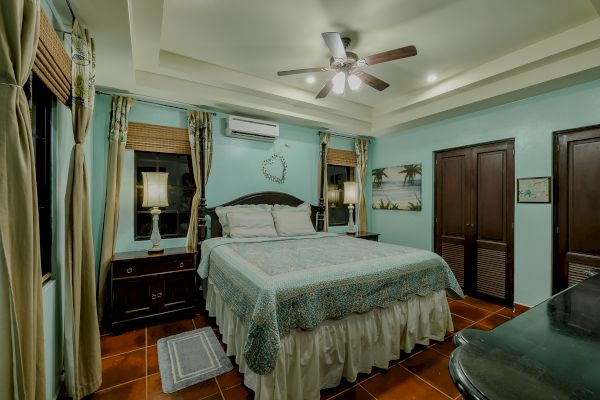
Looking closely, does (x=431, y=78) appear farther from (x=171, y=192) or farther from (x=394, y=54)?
(x=171, y=192)

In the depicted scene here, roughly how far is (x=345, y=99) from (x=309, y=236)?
225 cm

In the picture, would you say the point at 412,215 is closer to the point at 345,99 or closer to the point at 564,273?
the point at 564,273

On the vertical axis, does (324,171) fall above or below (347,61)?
below

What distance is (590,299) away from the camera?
1088 millimetres

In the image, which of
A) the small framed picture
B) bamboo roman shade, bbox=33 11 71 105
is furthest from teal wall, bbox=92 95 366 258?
the small framed picture

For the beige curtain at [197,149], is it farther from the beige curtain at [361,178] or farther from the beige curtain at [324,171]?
the beige curtain at [361,178]

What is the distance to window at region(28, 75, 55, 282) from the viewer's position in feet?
5.39

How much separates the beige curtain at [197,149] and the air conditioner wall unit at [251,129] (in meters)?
0.30

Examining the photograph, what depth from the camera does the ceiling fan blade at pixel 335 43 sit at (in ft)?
6.55

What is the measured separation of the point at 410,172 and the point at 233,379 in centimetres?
387

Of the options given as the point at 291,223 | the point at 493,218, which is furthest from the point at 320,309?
the point at 493,218

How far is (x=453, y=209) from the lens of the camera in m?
3.91

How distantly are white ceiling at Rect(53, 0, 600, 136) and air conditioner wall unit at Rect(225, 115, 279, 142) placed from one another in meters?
0.15

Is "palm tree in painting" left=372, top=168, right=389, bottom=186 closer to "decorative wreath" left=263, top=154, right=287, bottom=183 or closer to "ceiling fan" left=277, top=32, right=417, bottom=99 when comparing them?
"decorative wreath" left=263, top=154, right=287, bottom=183
